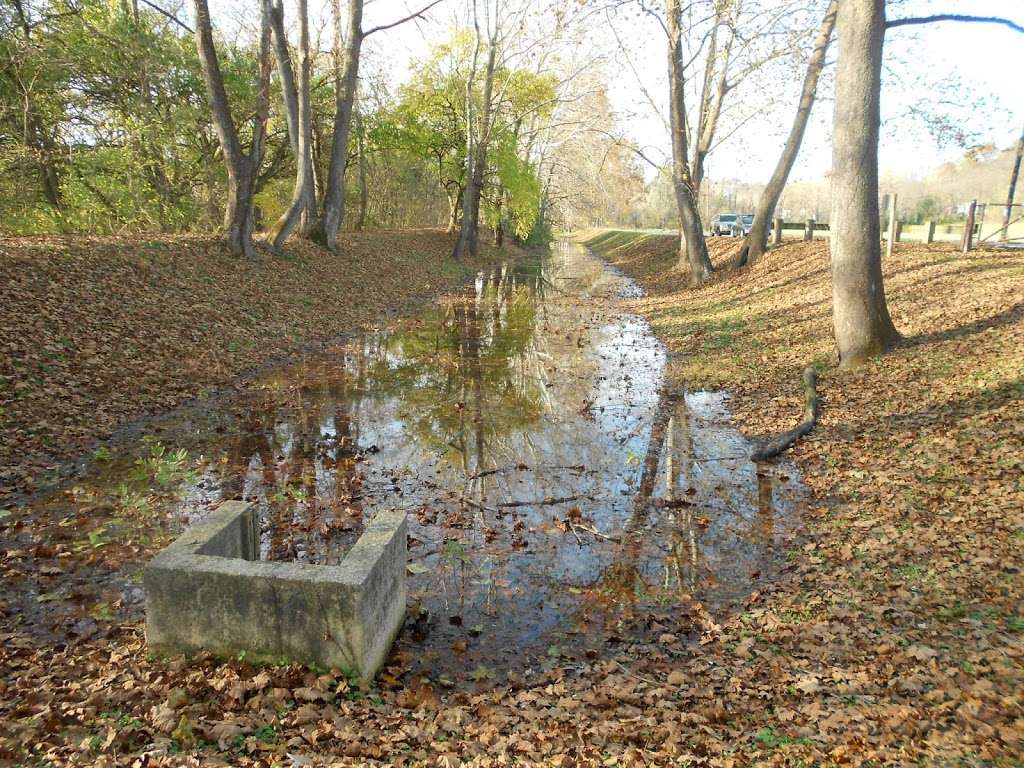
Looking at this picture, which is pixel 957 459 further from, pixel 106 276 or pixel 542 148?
pixel 542 148

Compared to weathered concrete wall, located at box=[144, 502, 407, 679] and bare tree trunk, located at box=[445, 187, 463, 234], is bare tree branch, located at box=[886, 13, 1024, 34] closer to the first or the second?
weathered concrete wall, located at box=[144, 502, 407, 679]

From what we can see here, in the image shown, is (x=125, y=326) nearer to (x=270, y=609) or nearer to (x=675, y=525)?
(x=270, y=609)

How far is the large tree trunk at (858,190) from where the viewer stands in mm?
9125

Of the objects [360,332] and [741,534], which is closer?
[741,534]

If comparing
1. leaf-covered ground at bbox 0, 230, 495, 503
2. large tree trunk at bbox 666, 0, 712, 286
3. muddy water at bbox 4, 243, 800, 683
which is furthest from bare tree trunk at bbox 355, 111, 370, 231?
muddy water at bbox 4, 243, 800, 683

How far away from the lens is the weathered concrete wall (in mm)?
3814

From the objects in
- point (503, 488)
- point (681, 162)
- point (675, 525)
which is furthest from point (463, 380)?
point (681, 162)

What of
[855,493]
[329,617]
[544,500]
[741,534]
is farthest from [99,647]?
[855,493]

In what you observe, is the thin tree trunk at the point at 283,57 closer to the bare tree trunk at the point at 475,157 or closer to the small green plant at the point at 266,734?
the bare tree trunk at the point at 475,157

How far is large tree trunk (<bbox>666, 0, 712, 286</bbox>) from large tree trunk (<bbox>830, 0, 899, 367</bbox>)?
912 centimetres

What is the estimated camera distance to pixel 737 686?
394cm

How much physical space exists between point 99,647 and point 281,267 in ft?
47.7

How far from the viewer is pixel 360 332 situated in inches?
612

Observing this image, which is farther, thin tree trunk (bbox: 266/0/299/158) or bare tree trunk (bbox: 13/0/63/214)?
thin tree trunk (bbox: 266/0/299/158)
